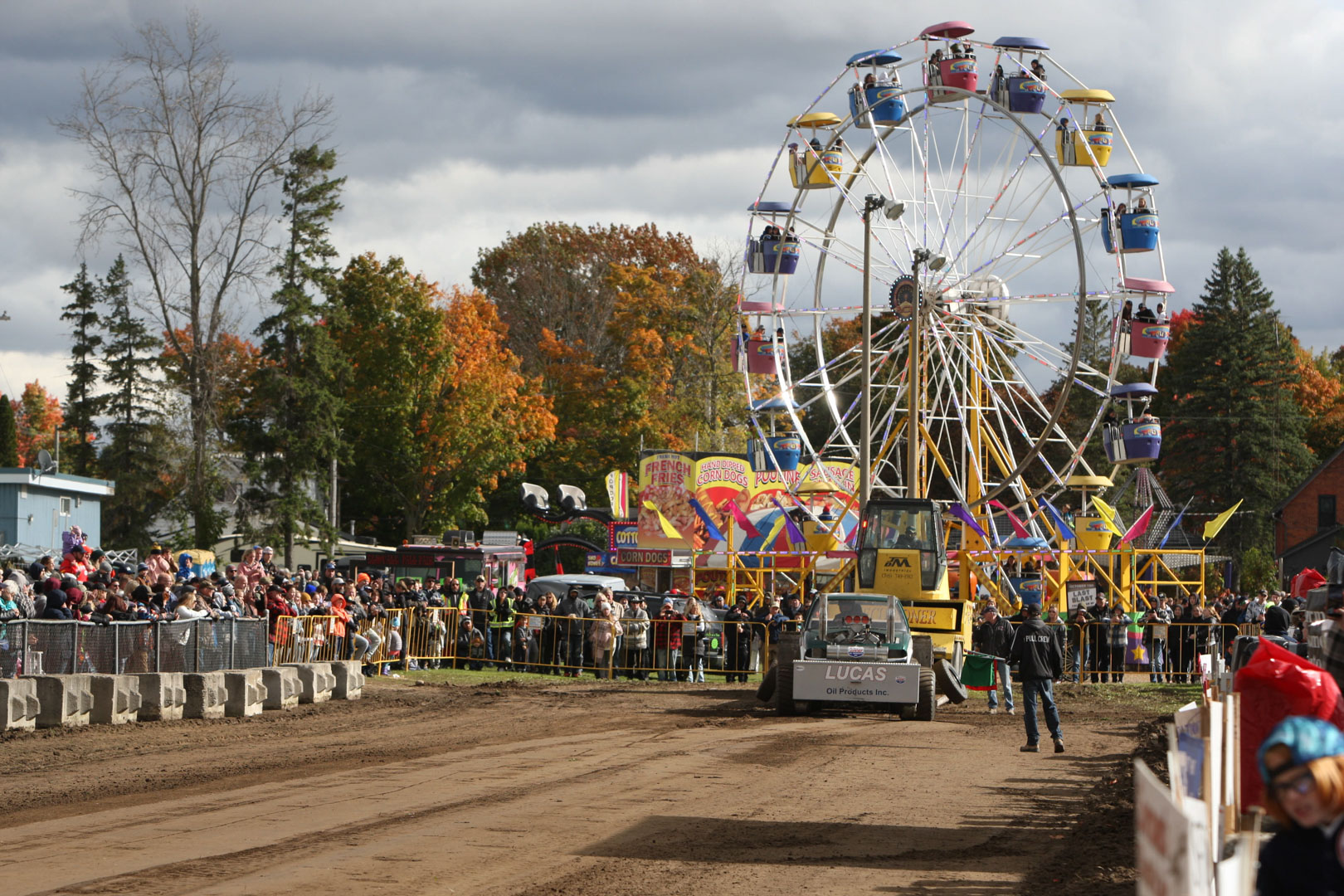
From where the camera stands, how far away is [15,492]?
152 ft

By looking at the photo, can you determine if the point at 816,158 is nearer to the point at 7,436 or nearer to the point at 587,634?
the point at 587,634

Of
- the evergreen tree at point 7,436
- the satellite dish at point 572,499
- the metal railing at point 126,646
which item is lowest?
the metal railing at point 126,646

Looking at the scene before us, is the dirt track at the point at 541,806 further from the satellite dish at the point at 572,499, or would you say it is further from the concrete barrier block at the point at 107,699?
the satellite dish at the point at 572,499

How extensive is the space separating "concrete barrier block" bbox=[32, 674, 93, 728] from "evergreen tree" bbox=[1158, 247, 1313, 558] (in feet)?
200

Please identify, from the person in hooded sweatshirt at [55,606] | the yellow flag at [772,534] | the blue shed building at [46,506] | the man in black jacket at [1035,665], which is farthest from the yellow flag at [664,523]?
the man in black jacket at [1035,665]

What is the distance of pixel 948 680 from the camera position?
76.4ft

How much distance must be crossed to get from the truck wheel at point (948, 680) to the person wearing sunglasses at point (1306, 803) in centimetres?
1853

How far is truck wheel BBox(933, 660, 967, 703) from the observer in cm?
2319

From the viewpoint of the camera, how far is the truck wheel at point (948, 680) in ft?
76.1

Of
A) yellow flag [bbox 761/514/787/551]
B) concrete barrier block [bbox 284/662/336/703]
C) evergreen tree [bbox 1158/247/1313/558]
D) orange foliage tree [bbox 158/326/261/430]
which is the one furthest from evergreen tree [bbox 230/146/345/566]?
evergreen tree [bbox 1158/247/1313/558]

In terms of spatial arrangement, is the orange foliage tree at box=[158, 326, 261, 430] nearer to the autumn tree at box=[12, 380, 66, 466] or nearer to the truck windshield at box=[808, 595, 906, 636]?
the truck windshield at box=[808, 595, 906, 636]

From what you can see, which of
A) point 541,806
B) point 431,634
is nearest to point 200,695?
point 541,806

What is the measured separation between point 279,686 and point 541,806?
1040 cm

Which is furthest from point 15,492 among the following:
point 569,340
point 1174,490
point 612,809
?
point 1174,490
